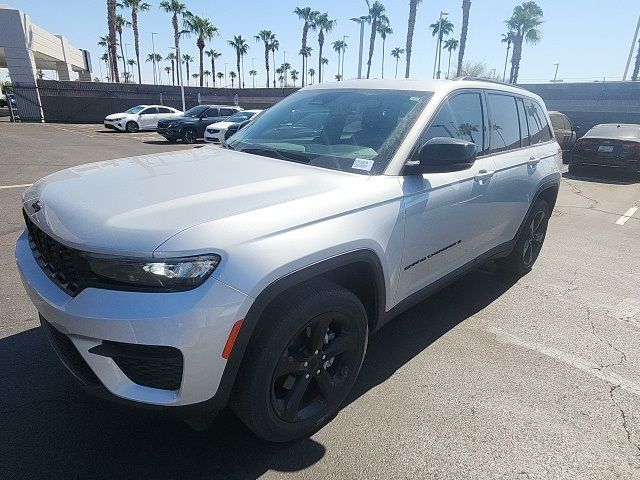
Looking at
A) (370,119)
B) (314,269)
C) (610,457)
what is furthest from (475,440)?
(370,119)

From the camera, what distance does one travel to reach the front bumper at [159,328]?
1.68 m

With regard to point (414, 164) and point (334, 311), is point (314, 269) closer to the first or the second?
point (334, 311)

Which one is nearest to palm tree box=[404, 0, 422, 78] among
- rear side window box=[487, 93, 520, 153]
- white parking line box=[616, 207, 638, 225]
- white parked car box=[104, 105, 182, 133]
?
white parked car box=[104, 105, 182, 133]

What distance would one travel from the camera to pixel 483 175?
326 cm

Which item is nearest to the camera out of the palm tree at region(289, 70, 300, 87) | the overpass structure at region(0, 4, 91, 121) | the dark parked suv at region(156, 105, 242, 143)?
the dark parked suv at region(156, 105, 242, 143)

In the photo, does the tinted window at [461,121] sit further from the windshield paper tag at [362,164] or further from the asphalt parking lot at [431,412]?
the asphalt parking lot at [431,412]

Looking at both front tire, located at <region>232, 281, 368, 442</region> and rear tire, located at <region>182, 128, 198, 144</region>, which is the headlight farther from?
rear tire, located at <region>182, 128, 198, 144</region>

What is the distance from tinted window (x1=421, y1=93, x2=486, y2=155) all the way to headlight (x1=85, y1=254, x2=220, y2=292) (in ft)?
5.51

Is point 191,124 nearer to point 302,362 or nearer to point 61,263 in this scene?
point 61,263

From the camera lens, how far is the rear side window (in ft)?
11.9

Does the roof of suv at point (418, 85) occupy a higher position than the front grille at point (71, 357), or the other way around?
the roof of suv at point (418, 85)

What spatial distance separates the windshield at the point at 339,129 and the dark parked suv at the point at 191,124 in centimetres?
1609

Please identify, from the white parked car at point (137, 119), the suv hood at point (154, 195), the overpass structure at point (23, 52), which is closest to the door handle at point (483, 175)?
the suv hood at point (154, 195)

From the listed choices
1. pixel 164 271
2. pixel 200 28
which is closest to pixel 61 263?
pixel 164 271
